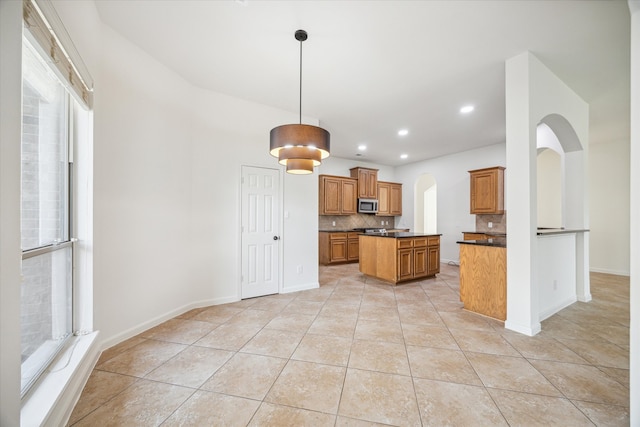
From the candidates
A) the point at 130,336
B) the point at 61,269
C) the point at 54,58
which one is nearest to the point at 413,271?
the point at 130,336

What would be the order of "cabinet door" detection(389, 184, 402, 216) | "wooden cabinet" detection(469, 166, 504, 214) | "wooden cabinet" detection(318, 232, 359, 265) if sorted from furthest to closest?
1. "cabinet door" detection(389, 184, 402, 216)
2. "wooden cabinet" detection(318, 232, 359, 265)
3. "wooden cabinet" detection(469, 166, 504, 214)

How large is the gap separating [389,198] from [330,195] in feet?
7.36

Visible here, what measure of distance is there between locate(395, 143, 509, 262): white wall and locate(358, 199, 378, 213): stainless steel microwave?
178 cm

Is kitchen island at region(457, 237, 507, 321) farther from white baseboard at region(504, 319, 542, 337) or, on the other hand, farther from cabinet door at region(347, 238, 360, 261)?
cabinet door at region(347, 238, 360, 261)

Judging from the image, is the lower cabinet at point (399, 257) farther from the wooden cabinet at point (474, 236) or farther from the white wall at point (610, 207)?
the white wall at point (610, 207)

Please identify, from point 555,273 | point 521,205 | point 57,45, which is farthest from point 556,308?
point 57,45

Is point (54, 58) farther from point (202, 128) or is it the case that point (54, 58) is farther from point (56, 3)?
point (202, 128)

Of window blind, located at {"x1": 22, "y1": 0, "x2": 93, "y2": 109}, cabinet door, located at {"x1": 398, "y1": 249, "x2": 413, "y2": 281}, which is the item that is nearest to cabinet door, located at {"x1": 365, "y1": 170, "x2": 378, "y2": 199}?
cabinet door, located at {"x1": 398, "y1": 249, "x2": 413, "y2": 281}

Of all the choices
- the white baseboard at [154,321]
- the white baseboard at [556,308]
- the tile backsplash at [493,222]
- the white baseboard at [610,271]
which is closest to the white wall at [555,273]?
the white baseboard at [556,308]

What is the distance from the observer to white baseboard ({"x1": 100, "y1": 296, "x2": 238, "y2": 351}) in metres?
2.28

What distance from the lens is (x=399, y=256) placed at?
435 cm

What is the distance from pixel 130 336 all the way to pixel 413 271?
4276 millimetres

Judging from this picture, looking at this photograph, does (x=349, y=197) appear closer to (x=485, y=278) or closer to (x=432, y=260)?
(x=432, y=260)
